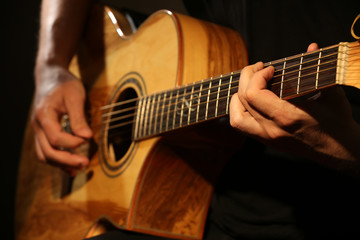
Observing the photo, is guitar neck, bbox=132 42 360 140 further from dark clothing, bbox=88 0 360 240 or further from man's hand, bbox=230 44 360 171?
dark clothing, bbox=88 0 360 240

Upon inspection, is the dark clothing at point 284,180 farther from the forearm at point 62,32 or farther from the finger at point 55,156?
the forearm at point 62,32

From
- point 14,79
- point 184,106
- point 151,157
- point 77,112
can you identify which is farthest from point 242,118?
point 14,79

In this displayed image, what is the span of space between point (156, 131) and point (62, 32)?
607 millimetres

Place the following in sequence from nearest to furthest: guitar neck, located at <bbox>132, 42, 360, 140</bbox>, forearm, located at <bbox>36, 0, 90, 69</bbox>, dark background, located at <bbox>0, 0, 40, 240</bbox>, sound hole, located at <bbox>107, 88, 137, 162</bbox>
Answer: guitar neck, located at <bbox>132, 42, 360, 140</bbox>
sound hole, located at <bbox>107, 88, 137, 162</bbox>
forearm, located at <bbox>36, 0, 90, 69</bbox>
dark background, located at <bbox>0, 0, 40, 240</bbox>

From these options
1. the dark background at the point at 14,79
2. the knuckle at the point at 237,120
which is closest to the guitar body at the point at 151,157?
the knuckle at the point at 237,120

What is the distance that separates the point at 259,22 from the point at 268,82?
29 cm

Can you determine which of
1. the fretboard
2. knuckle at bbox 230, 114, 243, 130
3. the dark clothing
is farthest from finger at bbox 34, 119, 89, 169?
knuckle at bbox 230, 114, 243, 130

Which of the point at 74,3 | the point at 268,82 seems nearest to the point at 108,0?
the point at 74,3

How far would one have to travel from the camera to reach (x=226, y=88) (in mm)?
627

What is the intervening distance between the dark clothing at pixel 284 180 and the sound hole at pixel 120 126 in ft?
0.86

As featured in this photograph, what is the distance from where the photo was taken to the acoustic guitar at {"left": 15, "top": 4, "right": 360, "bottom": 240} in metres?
0.70

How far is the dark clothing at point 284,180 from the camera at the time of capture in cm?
68

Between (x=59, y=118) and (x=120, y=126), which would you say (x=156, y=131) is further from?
(x=59, y=118)

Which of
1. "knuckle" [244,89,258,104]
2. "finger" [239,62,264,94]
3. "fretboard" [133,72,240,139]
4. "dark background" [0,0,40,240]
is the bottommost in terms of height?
"dark background" [0,0,40,240]
